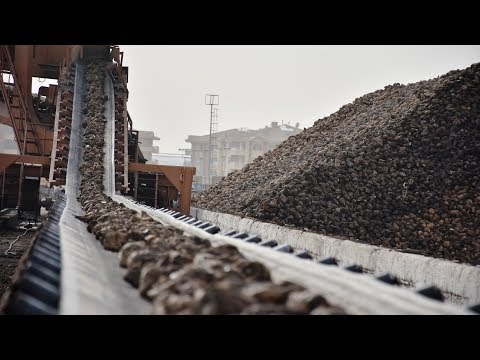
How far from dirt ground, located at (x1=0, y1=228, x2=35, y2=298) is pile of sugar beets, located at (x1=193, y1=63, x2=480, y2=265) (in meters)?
3.74

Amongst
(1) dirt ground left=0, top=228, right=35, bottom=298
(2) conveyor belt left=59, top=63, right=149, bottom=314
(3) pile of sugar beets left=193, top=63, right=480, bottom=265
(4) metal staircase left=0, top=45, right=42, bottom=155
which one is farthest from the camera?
(4) metal staircase left=0, top=45, right=42, bottom=155

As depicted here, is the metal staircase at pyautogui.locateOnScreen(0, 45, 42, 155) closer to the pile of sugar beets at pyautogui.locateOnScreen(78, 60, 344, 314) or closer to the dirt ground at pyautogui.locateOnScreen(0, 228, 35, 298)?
the dirt ground at pyautogui.locateOnScreen(0, 228, 35, 298)

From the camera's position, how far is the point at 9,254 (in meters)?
9.65

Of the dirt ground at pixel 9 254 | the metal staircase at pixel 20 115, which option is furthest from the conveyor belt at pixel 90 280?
the metal staircase at pixel 20 115

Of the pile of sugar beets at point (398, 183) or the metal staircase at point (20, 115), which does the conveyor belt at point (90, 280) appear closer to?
the pile of sugar beets at point (398, 183)

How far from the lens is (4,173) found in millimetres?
12492

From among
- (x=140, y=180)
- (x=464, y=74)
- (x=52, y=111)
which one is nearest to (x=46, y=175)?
(x=140, y=180)

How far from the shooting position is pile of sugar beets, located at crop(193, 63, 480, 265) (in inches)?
412

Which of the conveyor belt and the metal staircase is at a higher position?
the metal staircase

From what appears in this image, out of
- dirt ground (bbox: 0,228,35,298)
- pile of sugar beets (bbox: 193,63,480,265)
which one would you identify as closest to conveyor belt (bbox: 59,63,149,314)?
dirt ground (bbox: 0,228,35,298)

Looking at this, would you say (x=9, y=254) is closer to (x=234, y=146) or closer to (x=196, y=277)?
(x=196, y=277)

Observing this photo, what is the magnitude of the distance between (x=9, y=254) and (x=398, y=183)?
6.59 m
